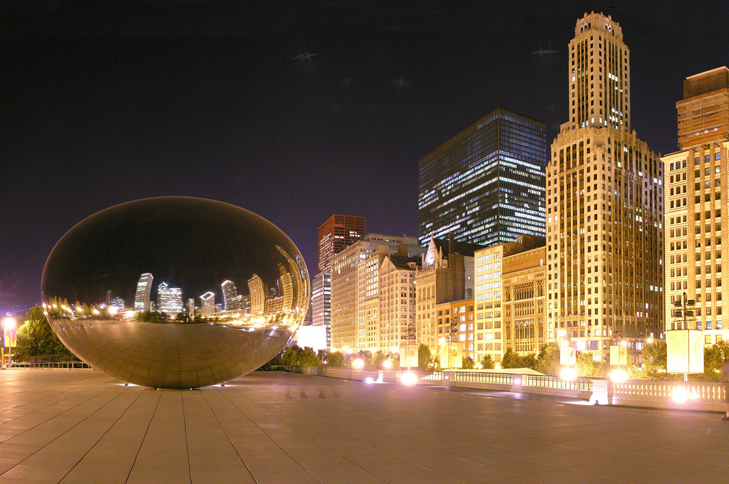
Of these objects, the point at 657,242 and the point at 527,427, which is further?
the point at 657,242

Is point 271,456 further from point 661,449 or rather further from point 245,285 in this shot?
point 245,285

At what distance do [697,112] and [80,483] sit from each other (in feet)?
506

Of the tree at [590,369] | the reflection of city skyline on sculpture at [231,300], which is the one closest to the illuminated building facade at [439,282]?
the tree at [590,369]

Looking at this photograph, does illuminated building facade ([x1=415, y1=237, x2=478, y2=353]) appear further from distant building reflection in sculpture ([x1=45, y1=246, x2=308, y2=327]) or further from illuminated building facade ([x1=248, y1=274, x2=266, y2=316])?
illuminated building facade ([x1=248, y1=274, x2=266, y2=316])

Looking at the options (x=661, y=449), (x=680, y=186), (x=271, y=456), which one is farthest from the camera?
(x=680, y=186)

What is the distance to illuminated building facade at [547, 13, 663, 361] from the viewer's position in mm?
134625

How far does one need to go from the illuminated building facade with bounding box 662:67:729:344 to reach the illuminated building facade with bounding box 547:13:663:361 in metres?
13.2

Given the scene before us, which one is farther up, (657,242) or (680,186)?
(680,186)

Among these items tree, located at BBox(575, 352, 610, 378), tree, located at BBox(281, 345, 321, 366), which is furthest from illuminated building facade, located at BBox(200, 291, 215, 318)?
tree, located at BBox(575, 352, 610, 378)

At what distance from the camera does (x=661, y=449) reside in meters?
12.7

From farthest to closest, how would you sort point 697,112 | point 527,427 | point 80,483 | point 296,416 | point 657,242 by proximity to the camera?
point 657,242 < point 697,112 < point 296,416 < point 527,427 < point 80,483

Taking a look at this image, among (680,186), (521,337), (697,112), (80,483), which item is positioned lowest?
(521,337)

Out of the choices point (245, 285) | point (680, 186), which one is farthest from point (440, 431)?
point (680, 186)

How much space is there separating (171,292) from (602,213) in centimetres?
13062
